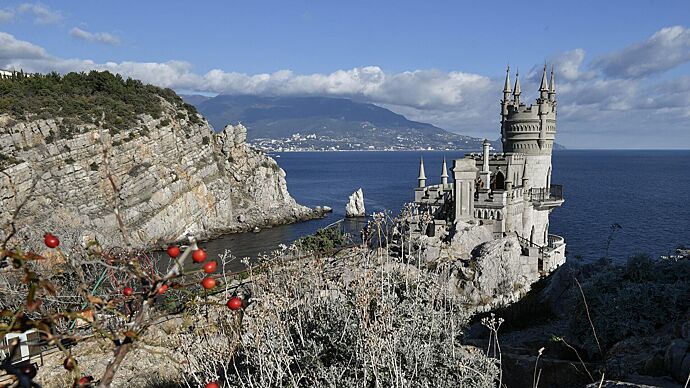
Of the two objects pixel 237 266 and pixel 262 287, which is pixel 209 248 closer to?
pixel 237 266

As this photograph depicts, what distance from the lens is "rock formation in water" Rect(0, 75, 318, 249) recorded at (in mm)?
41969

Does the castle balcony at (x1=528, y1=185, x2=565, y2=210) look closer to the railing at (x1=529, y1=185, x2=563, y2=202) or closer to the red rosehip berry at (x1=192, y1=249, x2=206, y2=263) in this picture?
the railing at (x1=529, y1=185, x2=563, y2=202)

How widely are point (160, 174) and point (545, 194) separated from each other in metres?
43.5

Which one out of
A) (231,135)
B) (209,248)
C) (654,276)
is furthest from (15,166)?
(654,276)

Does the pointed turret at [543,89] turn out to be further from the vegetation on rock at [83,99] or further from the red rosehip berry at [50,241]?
the vegetation on rock at [83,99]

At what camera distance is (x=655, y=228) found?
56000 millimetres

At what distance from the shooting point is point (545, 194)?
26.0 m

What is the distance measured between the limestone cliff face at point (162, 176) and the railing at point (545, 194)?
2671 centimetres

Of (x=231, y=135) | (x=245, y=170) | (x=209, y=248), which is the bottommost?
(x=209, y=248)

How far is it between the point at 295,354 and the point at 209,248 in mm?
48319

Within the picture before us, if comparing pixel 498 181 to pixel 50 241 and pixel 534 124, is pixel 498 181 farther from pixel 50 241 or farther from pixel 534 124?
pixel 50 241

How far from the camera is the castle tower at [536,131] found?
1025 inches

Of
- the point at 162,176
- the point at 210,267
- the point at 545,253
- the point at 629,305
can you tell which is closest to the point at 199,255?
the point at 210,267

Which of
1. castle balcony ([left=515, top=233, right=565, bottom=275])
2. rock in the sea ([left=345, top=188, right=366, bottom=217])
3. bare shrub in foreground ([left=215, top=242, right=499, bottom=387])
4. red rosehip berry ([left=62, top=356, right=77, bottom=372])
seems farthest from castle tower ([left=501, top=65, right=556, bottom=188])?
rock in the sea ([left=345, top=188, right=366, bottom=217])
